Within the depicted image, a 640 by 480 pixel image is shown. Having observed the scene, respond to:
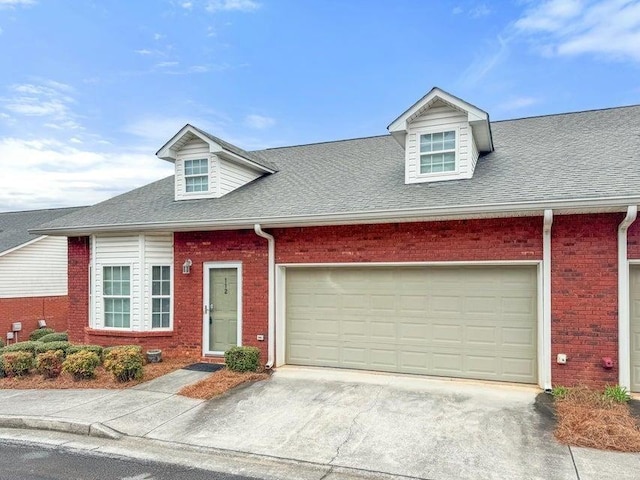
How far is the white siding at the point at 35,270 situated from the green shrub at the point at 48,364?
9.78 meters

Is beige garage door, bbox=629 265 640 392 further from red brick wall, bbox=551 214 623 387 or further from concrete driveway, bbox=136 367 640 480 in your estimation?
concrete driveway, bbox=136 367 640 480

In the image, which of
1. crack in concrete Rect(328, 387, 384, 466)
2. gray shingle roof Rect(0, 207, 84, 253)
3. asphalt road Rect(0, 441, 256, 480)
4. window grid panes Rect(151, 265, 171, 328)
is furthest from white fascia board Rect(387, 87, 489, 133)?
gray shingle roof Rect(0, 207, 84, 253)

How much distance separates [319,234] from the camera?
8.84 metres

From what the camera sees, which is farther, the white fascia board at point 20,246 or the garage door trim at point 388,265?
the white fascia board at point 20,246

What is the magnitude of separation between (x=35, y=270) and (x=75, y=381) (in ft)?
37.3

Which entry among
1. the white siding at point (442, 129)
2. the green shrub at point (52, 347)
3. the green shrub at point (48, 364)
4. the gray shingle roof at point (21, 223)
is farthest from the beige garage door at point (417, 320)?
the gray shingle roof at point (21, 223)

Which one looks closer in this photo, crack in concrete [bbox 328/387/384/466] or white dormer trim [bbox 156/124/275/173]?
crack in concrete [bbox 328/387/384/466]

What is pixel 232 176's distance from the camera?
11.1 metres

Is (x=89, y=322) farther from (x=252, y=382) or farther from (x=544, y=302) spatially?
(x=544, y=302)

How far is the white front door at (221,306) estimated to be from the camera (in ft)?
31.0

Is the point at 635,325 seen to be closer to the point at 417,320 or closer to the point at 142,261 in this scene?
the point at 417,320

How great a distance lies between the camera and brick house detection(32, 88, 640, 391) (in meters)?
7.04

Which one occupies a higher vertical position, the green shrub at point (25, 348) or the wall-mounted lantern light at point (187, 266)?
the wall-mounted lantern light at point (187, 266)

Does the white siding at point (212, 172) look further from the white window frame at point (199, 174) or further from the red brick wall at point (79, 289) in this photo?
the red brick wall at point (79, 289)
